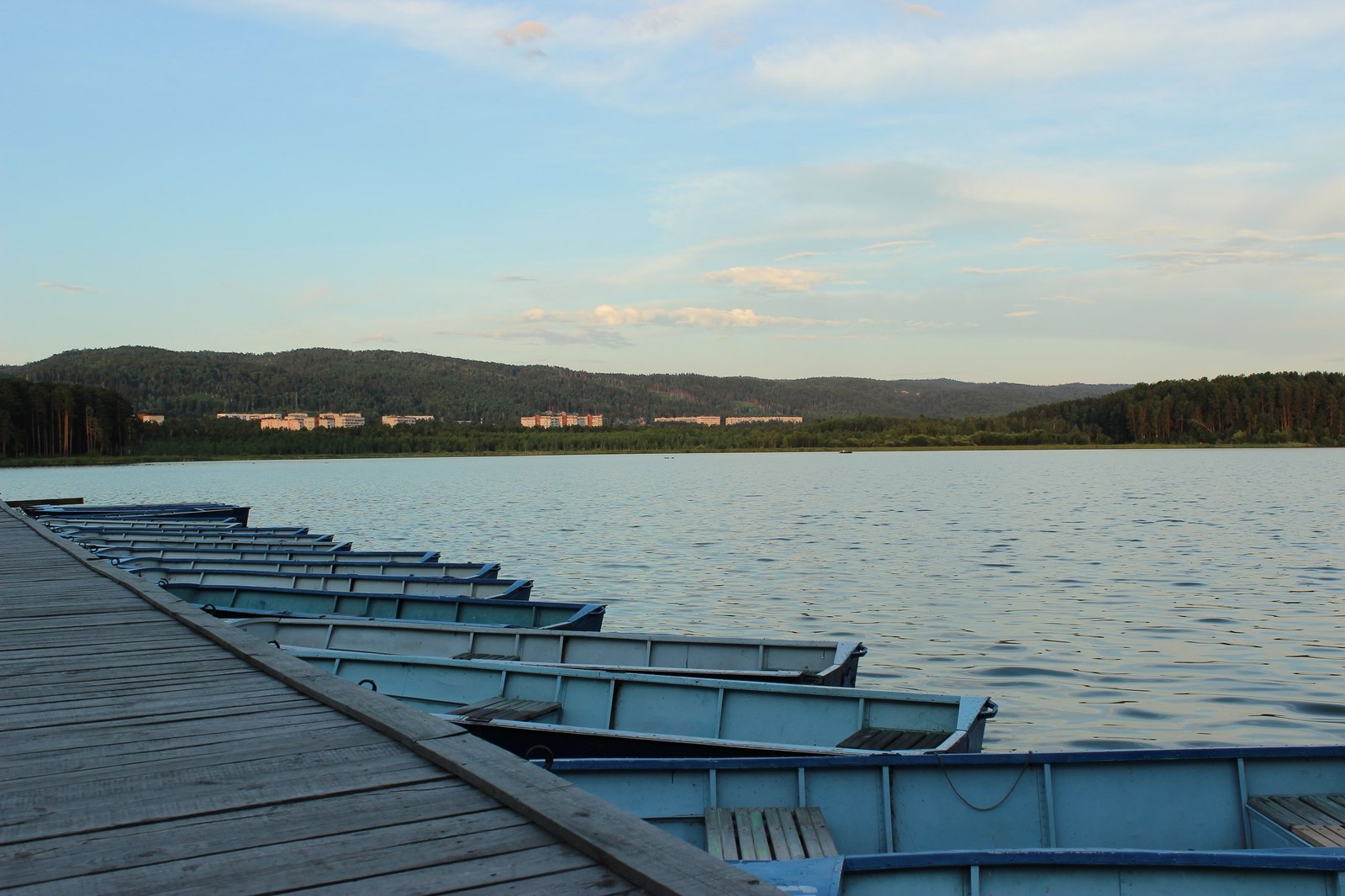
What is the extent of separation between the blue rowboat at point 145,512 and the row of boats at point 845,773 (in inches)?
969

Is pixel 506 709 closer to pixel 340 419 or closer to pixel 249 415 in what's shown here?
pixel 340 419

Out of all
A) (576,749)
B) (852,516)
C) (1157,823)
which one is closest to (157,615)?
(576,749)

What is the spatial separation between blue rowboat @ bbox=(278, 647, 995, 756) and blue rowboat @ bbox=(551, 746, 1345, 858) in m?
0.72

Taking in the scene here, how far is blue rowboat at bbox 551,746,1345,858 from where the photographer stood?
6203 mm

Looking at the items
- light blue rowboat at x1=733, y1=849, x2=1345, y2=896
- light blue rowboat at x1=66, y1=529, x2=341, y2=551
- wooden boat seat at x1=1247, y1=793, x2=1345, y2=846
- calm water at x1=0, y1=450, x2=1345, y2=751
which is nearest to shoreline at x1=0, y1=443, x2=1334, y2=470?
calm water at x1=0, y1=450, x2=1345, y2=751

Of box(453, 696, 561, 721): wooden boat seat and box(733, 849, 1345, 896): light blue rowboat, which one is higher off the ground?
box(733, 849, 1345, 896): light blue rowboat

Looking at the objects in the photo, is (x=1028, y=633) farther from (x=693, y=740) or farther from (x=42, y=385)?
(x=42, y=385)

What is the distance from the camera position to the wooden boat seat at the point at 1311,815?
568 cm

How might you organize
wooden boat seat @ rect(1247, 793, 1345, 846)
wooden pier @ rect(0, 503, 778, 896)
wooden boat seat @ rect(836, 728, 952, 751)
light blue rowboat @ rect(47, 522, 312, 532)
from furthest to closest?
light blue rowboat @ rect(47, 522, 312, 532), wooden boat seat @ rect(836, 728, 952, 751), wooden boat seat @ rect(1247, 793, 1345, 846), wooden pier @ rect(0, 503, 778, 896)

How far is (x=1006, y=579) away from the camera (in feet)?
79.4

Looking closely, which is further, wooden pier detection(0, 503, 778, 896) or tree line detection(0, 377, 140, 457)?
tree line detection(0, 377, 140, 457)

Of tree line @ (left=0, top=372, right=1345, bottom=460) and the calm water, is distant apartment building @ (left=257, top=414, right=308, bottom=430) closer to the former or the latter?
tree line @ (left=0, top=372, right=1345, bottom=460)

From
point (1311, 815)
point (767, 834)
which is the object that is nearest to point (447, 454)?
point (767, 834)

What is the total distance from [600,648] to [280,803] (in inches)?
315
